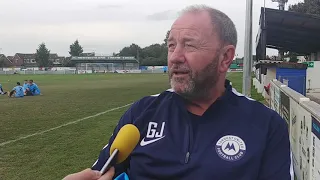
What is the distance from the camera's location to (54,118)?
42.7 ft

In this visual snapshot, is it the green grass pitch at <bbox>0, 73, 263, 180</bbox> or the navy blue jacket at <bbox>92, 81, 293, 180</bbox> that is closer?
the navy blue jacket at <bbox>92, 81, 293, 180</bbox>

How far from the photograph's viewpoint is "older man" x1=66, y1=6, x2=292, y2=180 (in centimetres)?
231

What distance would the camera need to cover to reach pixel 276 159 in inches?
91.7

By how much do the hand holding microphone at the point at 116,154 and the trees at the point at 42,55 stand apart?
11534cm

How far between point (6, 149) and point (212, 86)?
6822mm

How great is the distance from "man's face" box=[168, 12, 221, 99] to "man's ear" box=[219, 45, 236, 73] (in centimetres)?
5

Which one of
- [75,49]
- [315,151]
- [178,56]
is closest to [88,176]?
[178,56]

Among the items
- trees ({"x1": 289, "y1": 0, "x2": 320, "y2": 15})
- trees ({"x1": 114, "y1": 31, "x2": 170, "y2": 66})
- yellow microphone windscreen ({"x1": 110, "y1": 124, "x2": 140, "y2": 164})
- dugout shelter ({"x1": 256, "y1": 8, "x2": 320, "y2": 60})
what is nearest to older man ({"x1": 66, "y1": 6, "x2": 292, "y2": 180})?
yellow microphone windscreen ({"x1": 110, "y1": 124, "x2": 140, "y2": 164})

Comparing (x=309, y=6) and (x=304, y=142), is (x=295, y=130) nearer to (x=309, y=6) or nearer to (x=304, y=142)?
(x=304, y=142)

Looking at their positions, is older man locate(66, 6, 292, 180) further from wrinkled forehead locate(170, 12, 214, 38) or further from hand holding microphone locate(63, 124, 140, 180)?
hand holding microphone locate(63, 124, 140, 180)

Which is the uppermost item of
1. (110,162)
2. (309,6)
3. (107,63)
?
(309,6)

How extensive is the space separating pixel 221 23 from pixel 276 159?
904 millimetres

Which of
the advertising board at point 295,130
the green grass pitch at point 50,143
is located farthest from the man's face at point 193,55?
the green grass pitch at point 50,143

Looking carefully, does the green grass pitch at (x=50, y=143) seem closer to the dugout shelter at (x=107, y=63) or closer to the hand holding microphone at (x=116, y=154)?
the hand holding microphone at (x=116, y=154)
